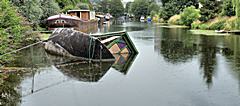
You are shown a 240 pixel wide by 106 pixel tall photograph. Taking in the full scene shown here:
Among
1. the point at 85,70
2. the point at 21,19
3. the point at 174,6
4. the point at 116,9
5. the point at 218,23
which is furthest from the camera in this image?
the point at 116,9

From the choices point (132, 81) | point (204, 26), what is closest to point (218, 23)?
point (204, 26)

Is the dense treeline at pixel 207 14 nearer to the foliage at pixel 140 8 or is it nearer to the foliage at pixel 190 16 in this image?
the foliage at pixel 190 16

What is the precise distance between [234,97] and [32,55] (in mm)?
10671

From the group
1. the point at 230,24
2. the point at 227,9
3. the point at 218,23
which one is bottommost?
the point at 230,24

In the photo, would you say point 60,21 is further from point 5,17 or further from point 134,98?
point 134,98

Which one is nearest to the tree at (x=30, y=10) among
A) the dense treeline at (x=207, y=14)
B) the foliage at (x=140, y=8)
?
the dense treeline at (x=207, y=14)

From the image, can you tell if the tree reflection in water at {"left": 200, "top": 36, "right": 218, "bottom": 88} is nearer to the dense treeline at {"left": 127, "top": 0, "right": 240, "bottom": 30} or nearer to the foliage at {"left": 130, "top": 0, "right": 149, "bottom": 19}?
the dense treeline at {"left": 127, "top": 0, "right": 240, "bottom": 30}

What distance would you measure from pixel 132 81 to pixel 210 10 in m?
34.7

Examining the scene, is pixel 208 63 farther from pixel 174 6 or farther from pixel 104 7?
pixel 104 7

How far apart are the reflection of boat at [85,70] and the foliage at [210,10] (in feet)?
103

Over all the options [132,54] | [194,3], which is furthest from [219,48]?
[194,3]

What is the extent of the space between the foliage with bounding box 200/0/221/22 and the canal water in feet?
89.3

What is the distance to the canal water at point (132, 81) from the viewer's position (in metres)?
9.75

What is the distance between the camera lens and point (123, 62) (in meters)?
16.3
